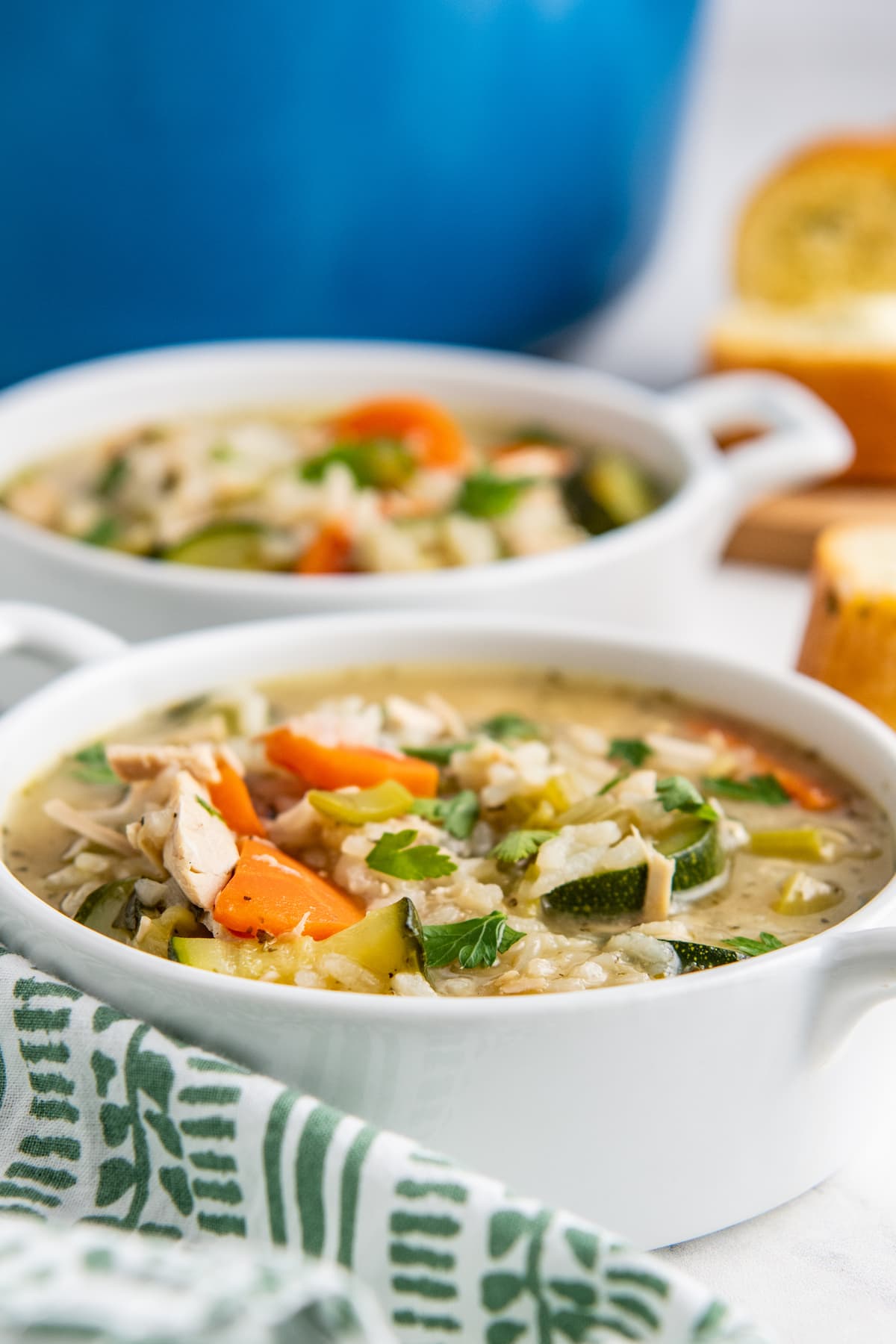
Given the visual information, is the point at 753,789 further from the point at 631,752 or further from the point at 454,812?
the point at 454,812

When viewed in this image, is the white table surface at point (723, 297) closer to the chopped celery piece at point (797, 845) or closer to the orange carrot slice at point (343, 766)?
the chopped celery piece at point (797, 845)

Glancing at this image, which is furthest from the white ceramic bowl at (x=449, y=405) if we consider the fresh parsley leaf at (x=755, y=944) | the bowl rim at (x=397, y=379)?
the fresh parsley leaf at (x=755, y=944)

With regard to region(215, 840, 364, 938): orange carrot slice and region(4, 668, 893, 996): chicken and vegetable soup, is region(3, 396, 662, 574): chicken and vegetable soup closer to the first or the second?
region(4, 668, 893, 996): chicken and vegetable soup

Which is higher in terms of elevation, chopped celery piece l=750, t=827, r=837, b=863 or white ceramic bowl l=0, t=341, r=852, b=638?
chopped celery piece l=750, t=827, r=837, b=863

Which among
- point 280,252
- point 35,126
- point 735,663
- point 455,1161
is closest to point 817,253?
point 280,252

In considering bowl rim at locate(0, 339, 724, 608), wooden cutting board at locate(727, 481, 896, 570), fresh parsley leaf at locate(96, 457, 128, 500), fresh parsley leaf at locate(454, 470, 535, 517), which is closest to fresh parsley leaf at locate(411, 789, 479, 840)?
bowl rim at locate(0, 339, 724, 608)

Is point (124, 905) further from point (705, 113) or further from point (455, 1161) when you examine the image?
point (705, 113)
